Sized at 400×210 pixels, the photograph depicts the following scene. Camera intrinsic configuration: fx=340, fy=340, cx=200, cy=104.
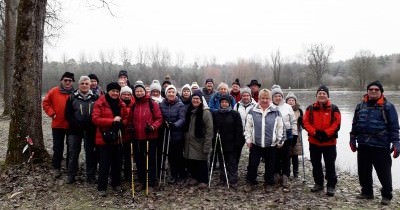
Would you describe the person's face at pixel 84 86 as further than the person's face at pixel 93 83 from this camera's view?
No

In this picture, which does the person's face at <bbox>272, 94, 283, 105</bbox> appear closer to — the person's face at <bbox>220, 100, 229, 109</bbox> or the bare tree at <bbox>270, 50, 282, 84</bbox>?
the person's face at <bbox>220, 100, 229, 109</bbox>

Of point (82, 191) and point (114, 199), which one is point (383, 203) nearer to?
point (114, 199)

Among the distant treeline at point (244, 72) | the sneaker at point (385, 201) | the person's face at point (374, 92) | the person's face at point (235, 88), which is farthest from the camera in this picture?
the distant treeline at point (244, 72)

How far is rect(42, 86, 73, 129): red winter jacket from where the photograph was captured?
6957mm

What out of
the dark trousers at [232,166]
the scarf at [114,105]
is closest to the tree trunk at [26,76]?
the scarf at [114,105]

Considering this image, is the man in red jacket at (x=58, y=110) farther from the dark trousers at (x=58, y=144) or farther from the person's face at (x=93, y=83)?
the person's face at (x=93, y=83)

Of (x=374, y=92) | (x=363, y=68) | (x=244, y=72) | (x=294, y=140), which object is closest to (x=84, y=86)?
(x=294, y=140)

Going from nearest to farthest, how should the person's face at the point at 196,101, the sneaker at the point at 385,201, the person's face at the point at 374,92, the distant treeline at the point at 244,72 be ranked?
1. the person's face at the point at 374,92
2. the sneaker at the point at 385,201
3. the person's face at the point at 196,101
4. the distant treeline at the point at 244,72

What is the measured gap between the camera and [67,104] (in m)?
6.54

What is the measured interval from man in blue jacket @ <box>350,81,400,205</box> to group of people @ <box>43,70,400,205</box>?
2 centimetres

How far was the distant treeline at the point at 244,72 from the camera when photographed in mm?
60219

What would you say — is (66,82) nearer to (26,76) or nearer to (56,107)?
(56,107)

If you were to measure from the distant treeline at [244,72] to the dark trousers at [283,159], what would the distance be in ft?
160

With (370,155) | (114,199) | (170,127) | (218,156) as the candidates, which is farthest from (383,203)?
(114,199)
